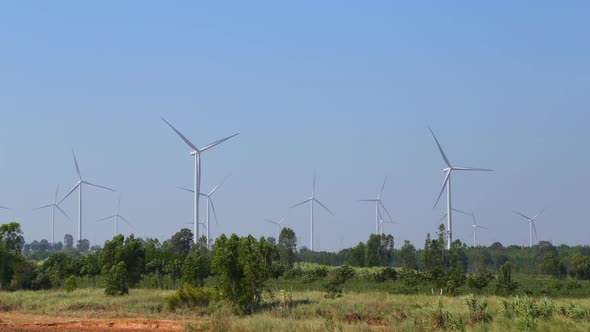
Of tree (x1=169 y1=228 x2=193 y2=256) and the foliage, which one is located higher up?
tree (x1=169 y1=228 x2=193 y2=256)

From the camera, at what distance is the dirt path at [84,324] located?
34.5 m

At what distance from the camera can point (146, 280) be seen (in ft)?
242

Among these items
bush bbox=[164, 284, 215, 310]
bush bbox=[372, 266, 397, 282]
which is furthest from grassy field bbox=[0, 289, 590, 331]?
bush bbox=[372, 266, 397, 282]

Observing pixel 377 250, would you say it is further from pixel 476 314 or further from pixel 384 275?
pixel 476 314

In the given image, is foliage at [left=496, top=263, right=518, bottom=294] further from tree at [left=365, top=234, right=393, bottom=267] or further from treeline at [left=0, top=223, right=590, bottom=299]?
tree at [left=365, top=234, right=393, bottom=267]

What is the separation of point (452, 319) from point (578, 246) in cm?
14286

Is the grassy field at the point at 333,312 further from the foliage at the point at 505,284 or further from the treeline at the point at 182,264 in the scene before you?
the foliage at the point at 505,284

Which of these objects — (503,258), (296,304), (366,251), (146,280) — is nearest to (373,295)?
(296,304)

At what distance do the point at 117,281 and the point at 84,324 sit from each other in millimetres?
17620

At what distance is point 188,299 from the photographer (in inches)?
1827

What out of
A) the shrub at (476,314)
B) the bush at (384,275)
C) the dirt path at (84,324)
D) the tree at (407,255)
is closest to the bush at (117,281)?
the dirt path at (84,324)

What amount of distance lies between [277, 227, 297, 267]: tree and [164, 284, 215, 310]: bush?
60.6 m

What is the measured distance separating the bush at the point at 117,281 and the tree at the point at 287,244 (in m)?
53.6

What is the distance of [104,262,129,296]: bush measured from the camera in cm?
5403
